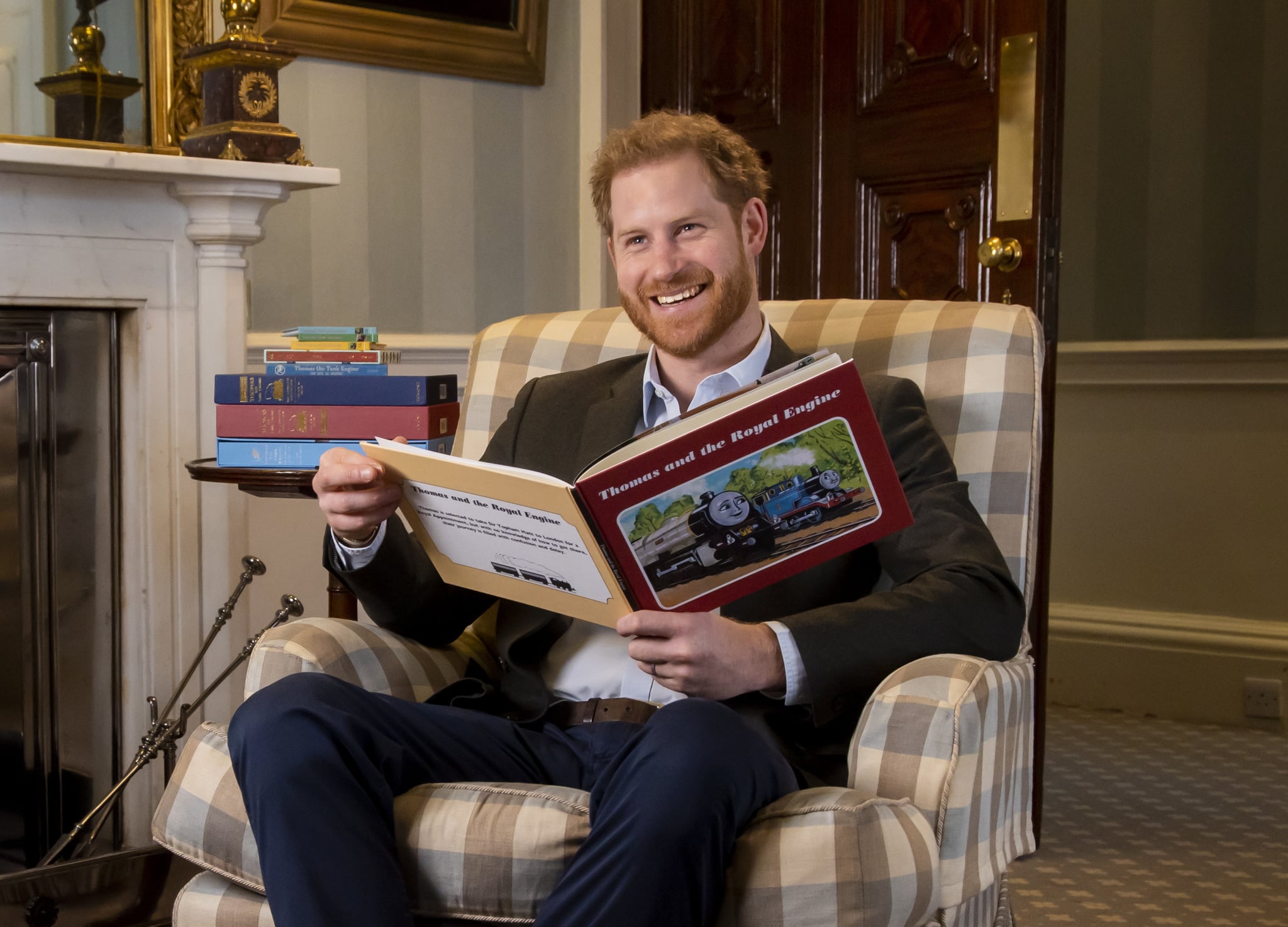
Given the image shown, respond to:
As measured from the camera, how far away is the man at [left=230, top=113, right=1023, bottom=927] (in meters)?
1.16

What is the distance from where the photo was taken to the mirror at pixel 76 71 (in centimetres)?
233

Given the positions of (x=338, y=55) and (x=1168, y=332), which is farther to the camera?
(x=1168, y=332)

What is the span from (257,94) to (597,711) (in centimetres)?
143

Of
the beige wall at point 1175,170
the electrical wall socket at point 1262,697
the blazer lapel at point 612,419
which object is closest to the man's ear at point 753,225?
the blazer lapel at point 612,419

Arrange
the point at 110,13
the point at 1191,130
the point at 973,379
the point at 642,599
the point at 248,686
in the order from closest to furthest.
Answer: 1. the point at 642,599
2. the point at 248,686
3. the point at 973,379
4. the point at 110,13
5. the point at 1191,130

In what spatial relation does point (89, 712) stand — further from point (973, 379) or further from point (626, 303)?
point (973, 379)

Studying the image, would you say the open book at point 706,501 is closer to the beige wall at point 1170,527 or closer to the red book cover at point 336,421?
the red book cover at point 336,421

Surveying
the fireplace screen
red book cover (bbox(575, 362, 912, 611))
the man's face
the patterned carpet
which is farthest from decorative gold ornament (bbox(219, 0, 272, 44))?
the patterned carpet

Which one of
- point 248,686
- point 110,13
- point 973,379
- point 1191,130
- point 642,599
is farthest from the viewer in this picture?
point 1191,130

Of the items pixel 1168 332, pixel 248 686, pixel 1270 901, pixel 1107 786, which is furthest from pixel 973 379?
pixel 1168 332

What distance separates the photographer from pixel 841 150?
9.59ft

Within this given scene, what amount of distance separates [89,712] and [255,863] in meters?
1.30

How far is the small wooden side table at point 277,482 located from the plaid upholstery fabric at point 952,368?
0.27 m

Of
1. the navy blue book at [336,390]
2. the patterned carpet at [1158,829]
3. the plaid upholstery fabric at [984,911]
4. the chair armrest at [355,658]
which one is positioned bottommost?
the patterned carpet at [1158,829]
